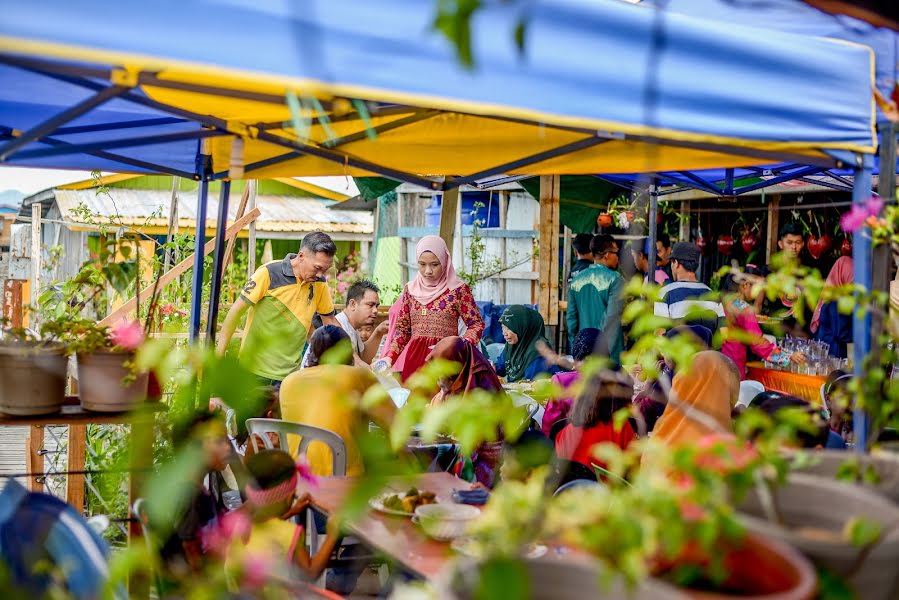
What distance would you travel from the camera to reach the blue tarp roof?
1.62 m

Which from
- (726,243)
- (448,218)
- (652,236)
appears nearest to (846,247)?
(726,243)

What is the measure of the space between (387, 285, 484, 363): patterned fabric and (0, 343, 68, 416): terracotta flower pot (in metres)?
2.86

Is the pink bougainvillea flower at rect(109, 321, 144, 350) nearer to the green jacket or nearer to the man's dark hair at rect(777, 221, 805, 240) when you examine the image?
the green jacket

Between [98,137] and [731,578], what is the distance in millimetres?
3339

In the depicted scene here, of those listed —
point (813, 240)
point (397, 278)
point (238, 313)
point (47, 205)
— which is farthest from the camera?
point (47, 205)

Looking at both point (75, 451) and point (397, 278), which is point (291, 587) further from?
point (397, 278)

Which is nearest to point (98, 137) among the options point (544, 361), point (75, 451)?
point (75, 451)

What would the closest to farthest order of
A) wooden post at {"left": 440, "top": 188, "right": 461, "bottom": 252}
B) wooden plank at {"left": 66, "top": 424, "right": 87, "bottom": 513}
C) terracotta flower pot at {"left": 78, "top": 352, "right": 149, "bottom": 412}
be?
terracotta flower pot at {"left": 78, "top": 352, "right": 149, "bottom": 412} < wooden plank at {"left": 66, "top": 424, "right": 87, "bottom": 513} < wooden post at {"left": 440, "top": 188, "right": 461, "bottom": 252}

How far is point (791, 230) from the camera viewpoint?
7.85 metres

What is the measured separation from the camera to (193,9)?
1646 millimetres

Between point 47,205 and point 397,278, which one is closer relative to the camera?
point 397,278

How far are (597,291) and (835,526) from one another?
5.36 m

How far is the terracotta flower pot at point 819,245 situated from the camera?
8.48m

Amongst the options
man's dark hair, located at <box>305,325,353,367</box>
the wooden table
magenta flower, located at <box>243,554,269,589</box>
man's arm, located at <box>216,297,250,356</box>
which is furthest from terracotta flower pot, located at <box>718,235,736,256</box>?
magenta flower, located at <box>243,554,269,589</box>
